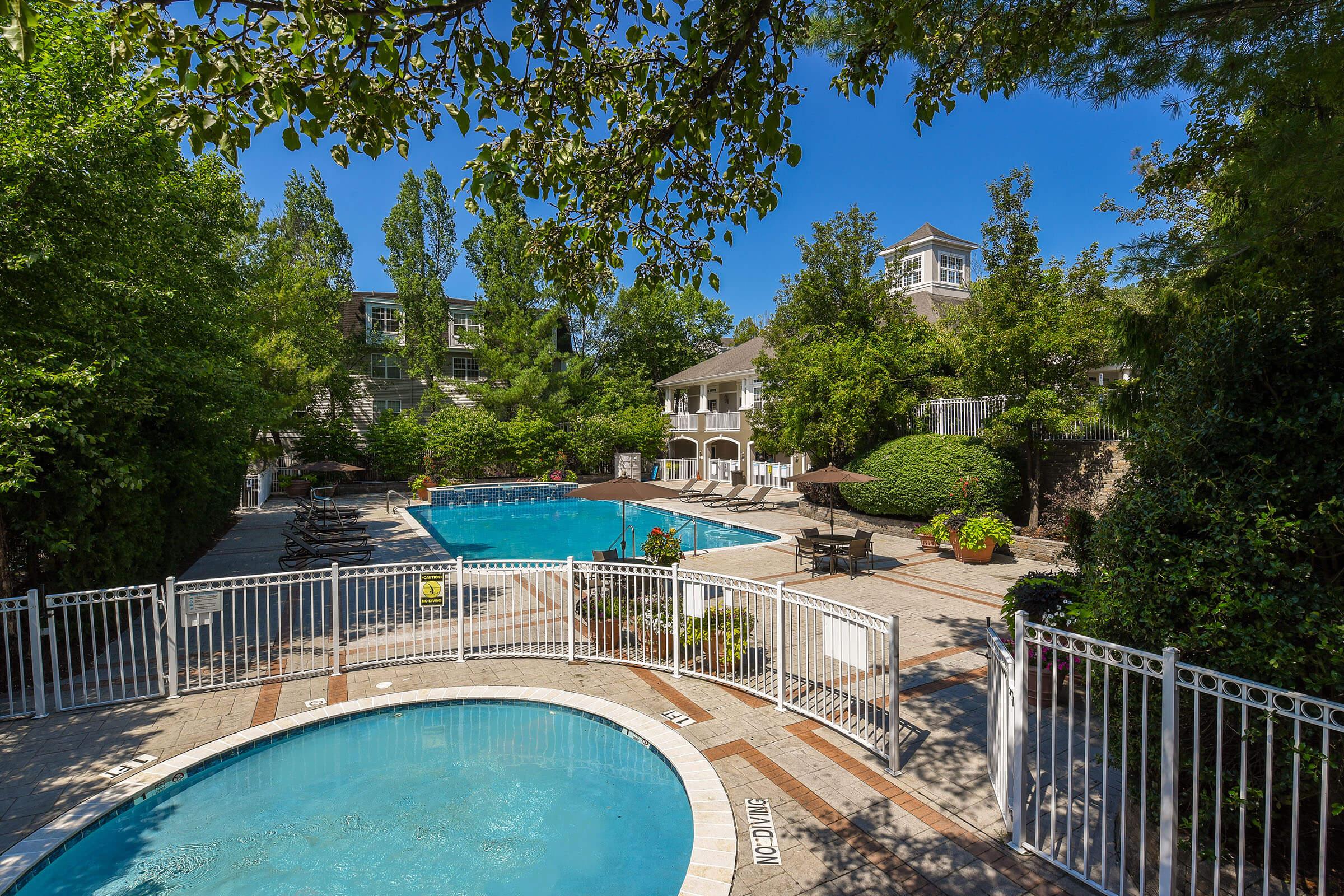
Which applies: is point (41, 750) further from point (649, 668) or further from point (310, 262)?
point (310, 262)

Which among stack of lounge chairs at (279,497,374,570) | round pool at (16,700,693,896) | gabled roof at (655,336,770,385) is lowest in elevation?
round pool at (16,700,693,896)

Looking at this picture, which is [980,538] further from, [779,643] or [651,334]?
[651,334]

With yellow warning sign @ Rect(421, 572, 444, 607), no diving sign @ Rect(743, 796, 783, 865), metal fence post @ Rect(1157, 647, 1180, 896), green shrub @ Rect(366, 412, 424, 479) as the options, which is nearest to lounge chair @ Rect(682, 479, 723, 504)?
green shrub @ Rect(366, 412, 424, 479)

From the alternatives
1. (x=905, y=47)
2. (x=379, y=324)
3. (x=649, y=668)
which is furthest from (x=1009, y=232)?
(x=379, y=324)

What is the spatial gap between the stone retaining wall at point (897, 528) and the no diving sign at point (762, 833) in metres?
7.10

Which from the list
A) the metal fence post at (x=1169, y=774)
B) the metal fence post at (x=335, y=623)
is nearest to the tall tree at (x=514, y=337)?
the metal fence post at (x=335, y=623)

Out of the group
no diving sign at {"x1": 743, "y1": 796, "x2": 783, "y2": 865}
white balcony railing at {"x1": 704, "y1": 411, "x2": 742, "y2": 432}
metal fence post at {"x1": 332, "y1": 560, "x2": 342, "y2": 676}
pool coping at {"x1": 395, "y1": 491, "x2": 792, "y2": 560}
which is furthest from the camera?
white balcony railing at {"x1": 704, "y1": 411, "x2": 742, "y2": 432}

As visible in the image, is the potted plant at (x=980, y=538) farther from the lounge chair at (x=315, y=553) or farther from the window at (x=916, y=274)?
the window at (x=916, y=274)

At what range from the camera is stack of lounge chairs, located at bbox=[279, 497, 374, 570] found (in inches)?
561

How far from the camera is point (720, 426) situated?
34.5 m

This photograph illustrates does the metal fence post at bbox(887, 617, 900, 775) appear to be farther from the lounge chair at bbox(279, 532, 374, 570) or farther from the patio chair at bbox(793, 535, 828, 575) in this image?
the lounge chair at bbox(279, 532, 374, 570)

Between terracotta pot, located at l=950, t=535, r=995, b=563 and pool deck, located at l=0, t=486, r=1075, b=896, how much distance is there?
393 cm

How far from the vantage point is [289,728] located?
253 inches

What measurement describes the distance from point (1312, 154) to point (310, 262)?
42309mm
